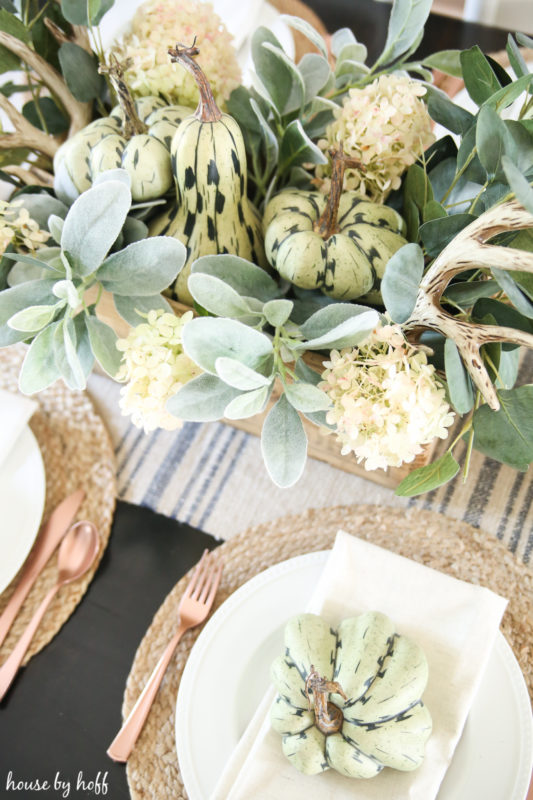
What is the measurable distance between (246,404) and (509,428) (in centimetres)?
18

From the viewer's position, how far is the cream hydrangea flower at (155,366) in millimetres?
440

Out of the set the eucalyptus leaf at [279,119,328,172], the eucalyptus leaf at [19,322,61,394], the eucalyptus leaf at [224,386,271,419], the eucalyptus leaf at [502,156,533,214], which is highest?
the eucalyptus leaf at [279,119,328,172]

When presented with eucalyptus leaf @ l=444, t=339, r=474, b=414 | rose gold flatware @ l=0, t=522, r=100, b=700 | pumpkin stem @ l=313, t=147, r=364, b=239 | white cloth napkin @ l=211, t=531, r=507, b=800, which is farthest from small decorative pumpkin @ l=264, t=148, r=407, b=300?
rose gold flatware @ l=0, t=522, r=100, b=700

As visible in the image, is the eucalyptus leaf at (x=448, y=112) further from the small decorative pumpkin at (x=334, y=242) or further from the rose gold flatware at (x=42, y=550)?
the rose gold flatware at (x=42, y=550)

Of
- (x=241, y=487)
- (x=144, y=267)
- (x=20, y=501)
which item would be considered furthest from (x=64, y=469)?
(x=144, y=267)

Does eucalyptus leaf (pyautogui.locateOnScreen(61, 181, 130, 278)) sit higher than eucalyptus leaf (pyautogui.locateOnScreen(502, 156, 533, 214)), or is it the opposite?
eucalyptus leaf (pyautogui.locateOnScreen(502, 156, 533, 214))

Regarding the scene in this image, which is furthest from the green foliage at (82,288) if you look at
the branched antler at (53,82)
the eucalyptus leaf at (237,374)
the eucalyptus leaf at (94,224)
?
the branched antler at (53,82)

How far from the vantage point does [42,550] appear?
1.97 ft

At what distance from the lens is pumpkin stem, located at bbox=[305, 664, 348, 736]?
42 centimetres

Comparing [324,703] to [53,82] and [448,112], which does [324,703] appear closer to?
[448,112]

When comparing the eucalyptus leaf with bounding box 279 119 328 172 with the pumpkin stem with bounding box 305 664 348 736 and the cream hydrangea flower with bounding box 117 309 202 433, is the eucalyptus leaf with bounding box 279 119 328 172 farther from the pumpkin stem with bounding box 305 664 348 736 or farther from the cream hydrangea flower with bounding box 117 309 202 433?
the pumpkin stem with bounding box 305 664 348 736

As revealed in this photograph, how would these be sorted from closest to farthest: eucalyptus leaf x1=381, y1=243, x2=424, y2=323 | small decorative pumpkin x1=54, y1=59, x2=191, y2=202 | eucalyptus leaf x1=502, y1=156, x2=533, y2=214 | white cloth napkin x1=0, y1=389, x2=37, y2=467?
eucalyptus leaf x1=502, y1=156, x2=533, y2=214
eucalyptus leaf x1=381, y1=243, x2=424, y2=323
small decorative pumpkin x1=54, y1=59, x2=191, y2=202
white cloth napkin x1=0, y1=389, x2=37, y2=467

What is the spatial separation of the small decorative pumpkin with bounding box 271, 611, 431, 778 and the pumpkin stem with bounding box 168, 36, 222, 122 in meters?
0.39

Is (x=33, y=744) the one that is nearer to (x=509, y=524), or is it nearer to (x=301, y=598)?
(x=301, y=598)
